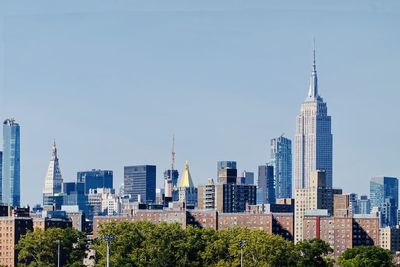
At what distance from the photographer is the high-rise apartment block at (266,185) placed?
123 metres

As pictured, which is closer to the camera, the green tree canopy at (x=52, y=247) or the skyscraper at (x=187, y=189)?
the green tree canopy at (x=52, y=247)

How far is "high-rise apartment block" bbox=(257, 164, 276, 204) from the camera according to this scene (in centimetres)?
12319

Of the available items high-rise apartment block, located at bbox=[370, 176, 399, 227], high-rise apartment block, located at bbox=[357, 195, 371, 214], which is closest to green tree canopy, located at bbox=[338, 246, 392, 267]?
high-rise apartment block, located at bbox=[370, 176, 399, 227]

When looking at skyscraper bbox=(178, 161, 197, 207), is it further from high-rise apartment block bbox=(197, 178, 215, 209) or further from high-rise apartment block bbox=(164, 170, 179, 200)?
high-rise apartment block bbox=(197, 178, 215, 209)

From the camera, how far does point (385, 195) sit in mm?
118250

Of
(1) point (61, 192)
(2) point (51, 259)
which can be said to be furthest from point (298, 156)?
(2) point (51, 259)

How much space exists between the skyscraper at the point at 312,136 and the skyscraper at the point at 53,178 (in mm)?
25756

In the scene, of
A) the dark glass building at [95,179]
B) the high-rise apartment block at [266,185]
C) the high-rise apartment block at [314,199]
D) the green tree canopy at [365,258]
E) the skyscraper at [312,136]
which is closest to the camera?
the green tree canopy at [365,258]

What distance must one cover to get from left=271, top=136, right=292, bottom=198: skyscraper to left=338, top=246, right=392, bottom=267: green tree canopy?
275 feet

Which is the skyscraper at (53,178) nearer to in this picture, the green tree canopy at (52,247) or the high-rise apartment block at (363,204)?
the high-rise apartment block at (363,204)

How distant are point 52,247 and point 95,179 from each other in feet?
274

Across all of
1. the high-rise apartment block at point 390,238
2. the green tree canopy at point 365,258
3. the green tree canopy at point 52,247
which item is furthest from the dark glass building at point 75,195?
the green tree canopy at point 52,247

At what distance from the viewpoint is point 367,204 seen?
374 feet

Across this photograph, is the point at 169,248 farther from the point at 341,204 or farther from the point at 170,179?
the point at 170,179
